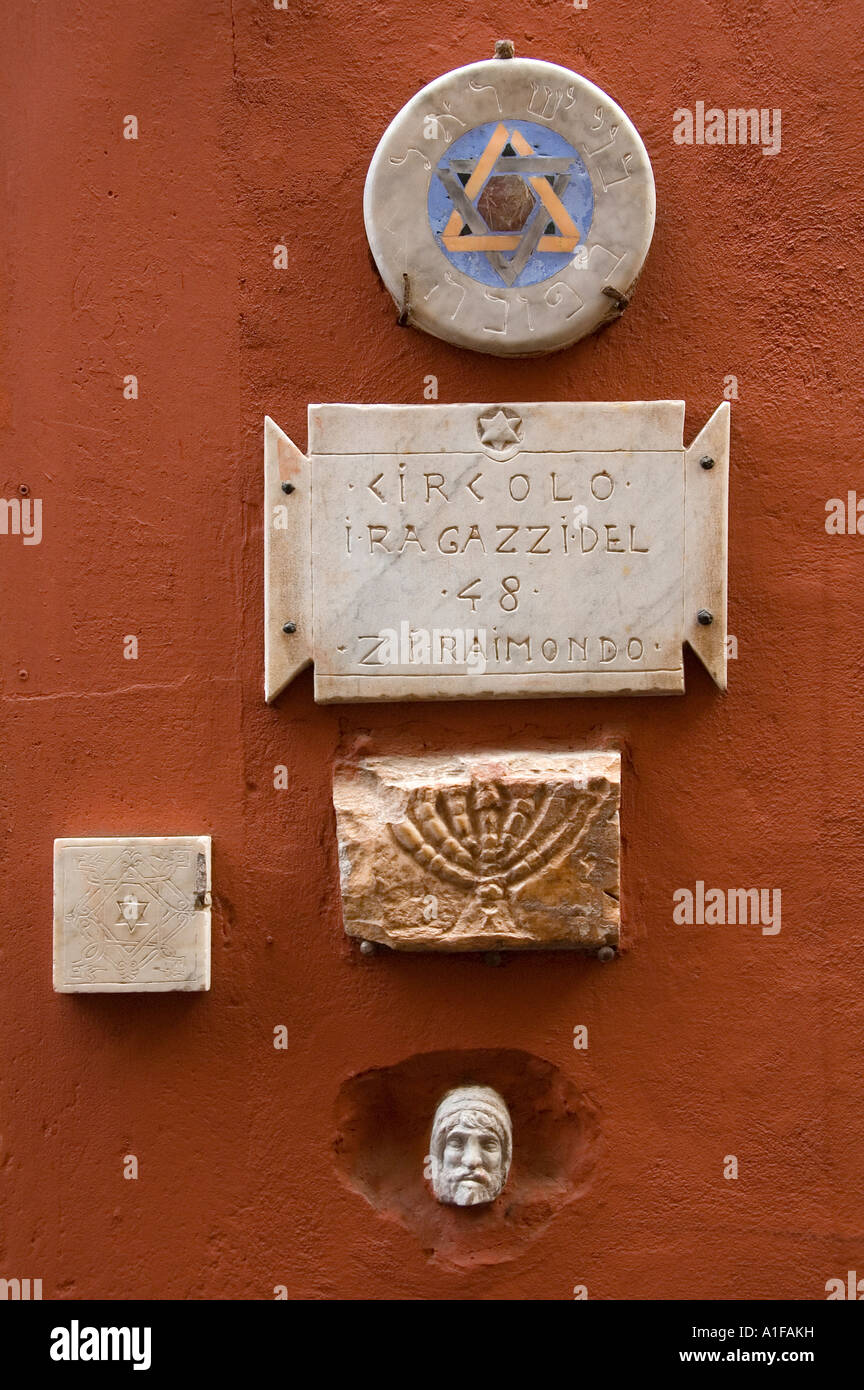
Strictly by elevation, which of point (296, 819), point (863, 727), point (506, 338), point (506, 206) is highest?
point (506, 206)

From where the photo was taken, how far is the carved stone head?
3242 mm

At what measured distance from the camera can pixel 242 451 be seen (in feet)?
11.2

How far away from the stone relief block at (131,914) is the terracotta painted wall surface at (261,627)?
10cm

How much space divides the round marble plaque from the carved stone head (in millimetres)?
2095

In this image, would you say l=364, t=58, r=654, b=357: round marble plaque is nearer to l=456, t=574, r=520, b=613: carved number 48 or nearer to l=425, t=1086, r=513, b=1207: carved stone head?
l=456, t=574, r=520, b=613: carved number 48

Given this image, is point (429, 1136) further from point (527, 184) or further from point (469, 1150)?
point (527, 184)

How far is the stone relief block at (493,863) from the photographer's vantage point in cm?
323

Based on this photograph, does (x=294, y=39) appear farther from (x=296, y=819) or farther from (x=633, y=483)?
(x=296, y=819)

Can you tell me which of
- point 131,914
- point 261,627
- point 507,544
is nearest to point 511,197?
point 507,544

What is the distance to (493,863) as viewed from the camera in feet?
10.6

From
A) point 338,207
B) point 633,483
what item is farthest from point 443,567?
point 338,207

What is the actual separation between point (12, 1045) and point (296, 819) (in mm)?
986

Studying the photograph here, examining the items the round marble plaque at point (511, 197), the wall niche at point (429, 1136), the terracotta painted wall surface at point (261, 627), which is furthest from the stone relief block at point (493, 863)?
the round marble plaque at point (511, 197)

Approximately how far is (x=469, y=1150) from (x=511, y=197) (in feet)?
8.22
